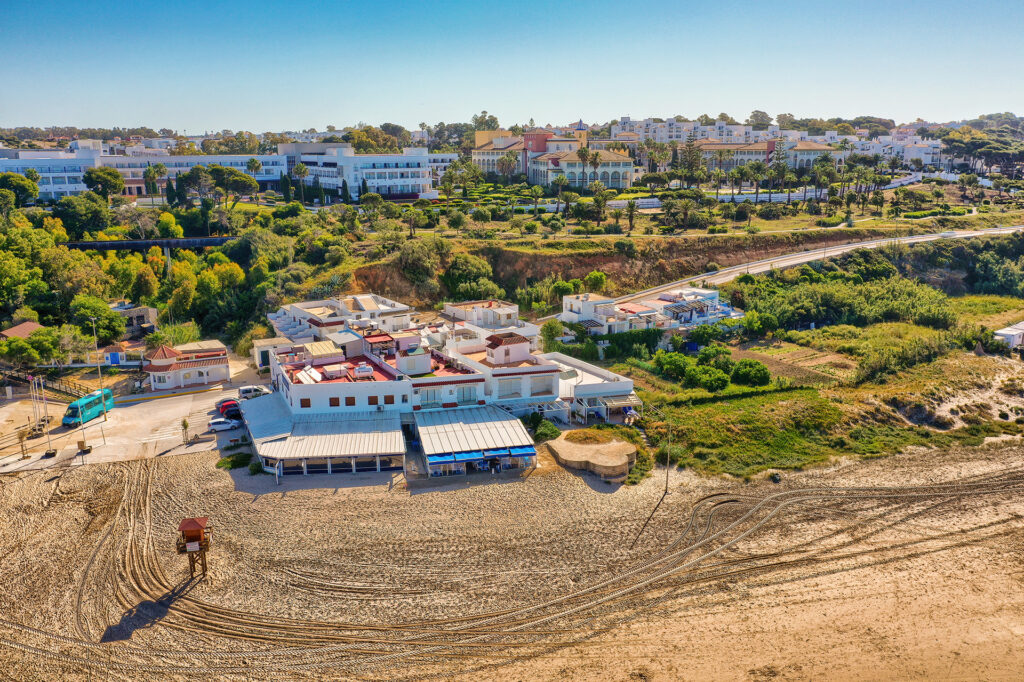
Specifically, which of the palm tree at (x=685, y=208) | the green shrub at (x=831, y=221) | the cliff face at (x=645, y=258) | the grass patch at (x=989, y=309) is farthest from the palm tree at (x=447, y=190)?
the grass patch at (x=989, y=309)

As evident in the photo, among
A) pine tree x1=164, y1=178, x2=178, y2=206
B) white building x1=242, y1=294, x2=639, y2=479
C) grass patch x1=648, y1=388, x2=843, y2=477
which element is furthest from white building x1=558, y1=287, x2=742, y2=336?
pine tree x1=164, y1=178, x2=178, y2=206

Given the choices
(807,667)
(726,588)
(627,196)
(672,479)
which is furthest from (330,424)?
(627,196)

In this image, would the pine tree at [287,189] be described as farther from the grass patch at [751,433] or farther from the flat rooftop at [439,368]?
the grass patch at [751,433]

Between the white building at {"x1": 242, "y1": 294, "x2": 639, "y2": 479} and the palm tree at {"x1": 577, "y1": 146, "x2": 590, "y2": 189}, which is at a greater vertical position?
the palm tree at {"x1": 577, "y1": 146, "x2": 590, "y2": 189}

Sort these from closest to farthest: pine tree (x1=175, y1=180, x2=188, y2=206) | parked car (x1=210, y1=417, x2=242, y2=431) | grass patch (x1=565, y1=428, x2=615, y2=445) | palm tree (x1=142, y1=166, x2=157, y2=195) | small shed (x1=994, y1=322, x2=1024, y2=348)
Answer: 1. grass patch (x1=565, y1=428, x2=615, y2=445)
2. parked car (x1=210, y1=417, x2=242, y2=431)
3. small shed (x1=994, y1=322, x2=1024, y2=348)
4. pine tree (x1=175, y1=180, x2=188, y2=206)
5. palm tree (x1=142, y1=166, x2=157, y2=195)

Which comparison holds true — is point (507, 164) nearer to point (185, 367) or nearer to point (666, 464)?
point (185, 367)

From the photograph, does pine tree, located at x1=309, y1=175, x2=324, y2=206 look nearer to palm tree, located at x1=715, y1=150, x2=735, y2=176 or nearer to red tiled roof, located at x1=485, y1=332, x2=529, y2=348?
palm tree, located at x1=715, y1=150, x2=735, y2=176
